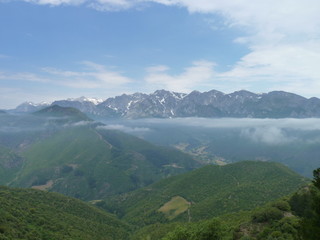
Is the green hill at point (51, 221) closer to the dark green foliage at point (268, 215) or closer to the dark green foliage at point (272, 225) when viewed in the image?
the dark green foliage at point (272, 225)

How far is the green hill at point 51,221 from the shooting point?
354 ft

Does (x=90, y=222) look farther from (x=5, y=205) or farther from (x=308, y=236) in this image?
(x=308, y=236)

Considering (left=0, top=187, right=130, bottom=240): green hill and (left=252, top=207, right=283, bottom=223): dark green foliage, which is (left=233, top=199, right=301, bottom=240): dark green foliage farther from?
(left=0, top=187, right=130, bottom=240): green hill

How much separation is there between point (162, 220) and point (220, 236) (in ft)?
435

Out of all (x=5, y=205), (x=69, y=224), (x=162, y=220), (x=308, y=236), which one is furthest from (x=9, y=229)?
(x=162, y=220)

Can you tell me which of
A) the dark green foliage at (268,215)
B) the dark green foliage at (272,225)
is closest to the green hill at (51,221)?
the dark green foliage at (272,225)

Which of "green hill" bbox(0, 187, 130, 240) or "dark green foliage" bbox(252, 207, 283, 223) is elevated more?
"dark green foliage" bbox(252, 207, 283, 223)

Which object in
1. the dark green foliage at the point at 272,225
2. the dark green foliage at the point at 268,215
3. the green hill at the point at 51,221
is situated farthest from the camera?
the green hill at the point at 51,221

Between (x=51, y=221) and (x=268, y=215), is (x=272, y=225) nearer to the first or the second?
(x=268, y=215)

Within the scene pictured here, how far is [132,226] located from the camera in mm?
193625

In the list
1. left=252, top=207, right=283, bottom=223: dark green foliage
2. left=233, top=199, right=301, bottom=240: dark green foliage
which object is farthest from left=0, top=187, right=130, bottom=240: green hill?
left=252, top=207, right=283, bottom=223: dark green foliage

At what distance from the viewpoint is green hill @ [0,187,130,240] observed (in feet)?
354

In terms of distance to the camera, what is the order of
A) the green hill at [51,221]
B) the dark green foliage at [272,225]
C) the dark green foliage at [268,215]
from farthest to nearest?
the green hill at [51,221] → the dark green foliage at [268,215] → the dark green foliage at [272,225]

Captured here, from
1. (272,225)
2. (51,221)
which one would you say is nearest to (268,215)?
(272,225)
